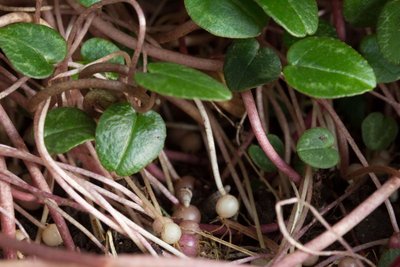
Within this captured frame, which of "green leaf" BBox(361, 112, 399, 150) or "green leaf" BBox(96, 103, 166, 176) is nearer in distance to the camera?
"green leaf" BBox(96, 103, 166, 176)

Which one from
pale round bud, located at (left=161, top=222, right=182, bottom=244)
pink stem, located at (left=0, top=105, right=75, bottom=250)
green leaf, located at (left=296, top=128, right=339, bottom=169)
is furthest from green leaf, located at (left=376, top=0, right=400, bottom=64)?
pink stem, located at (left=0, top=105, right=75, bottom=250)

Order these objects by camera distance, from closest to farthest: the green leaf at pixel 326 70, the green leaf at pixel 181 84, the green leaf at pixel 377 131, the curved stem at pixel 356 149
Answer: the green leaf at pixel 181 84 → the green leaf at pixel 326 70 → the curved stem at pixel 356 149 → the green leaf at pixel 377 131

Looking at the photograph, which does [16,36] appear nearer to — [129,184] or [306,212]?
[129,184]

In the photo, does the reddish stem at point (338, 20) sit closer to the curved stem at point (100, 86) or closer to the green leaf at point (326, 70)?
the green leaf at point (326, 70)

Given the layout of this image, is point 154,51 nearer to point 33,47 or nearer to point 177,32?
point 177,32

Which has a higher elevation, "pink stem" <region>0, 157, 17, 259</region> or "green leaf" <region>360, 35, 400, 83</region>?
"green leaf" <region>360, 35, 400, 83</region>

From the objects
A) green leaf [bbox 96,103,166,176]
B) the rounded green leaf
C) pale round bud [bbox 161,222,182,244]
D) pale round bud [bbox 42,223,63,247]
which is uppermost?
the rounded green leaf

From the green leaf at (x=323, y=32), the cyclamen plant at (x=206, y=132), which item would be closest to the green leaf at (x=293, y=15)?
the cyclamen plant at (x=206, y=132)

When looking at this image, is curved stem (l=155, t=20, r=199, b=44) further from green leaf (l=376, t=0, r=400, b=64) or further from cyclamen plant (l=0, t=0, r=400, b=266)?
green leaf (l=376, t=0, r=400, b=64)

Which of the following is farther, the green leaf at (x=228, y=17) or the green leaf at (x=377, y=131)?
the green leaf at (x=377, y=131)
